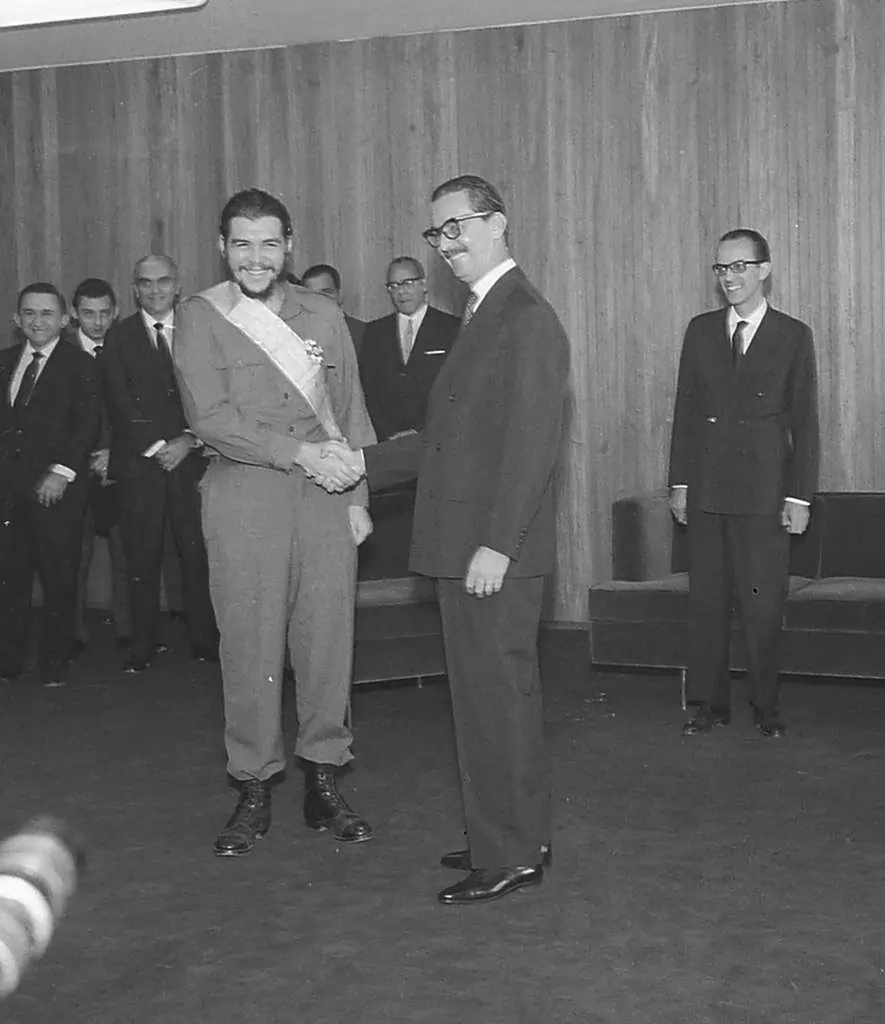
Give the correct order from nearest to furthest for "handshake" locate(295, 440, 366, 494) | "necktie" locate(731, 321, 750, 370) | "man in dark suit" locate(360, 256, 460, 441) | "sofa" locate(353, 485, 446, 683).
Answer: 1. "handshake" locate(295, 440, 366, 494)
2. "necktie" locate(731, 321, 750, 370)
3. "sofa" locate(353, 485, 446, 683)
4. "man in dark suit" locate(360, 256, 460, 441)

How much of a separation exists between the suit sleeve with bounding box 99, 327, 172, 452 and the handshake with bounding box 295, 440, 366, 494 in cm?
303

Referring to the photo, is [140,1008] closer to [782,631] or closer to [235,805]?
[235,805]

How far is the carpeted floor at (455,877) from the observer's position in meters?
3.29

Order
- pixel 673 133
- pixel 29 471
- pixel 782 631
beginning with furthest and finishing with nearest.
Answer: pixel 673 133, pixel 29 471, pixel 782 631

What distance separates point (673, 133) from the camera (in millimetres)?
7922

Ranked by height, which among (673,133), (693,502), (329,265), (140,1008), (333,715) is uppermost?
(673,133)

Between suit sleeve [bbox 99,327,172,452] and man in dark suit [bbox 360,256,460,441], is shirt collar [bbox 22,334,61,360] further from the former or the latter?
man in dark suit [bbox 360,256,460,441]

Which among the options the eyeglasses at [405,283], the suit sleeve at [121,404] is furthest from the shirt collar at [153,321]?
the eyeglasses at [405,283]

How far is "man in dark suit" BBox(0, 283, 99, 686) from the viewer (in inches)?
272

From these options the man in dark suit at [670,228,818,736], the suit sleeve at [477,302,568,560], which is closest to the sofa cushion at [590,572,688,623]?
the man in dark suit at [670,228,818,736]

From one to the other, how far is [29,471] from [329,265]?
234 cm

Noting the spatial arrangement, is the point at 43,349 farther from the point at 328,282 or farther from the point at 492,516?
the point at 492,516

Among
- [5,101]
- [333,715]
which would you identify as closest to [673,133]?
[5,101]

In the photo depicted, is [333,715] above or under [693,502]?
under
